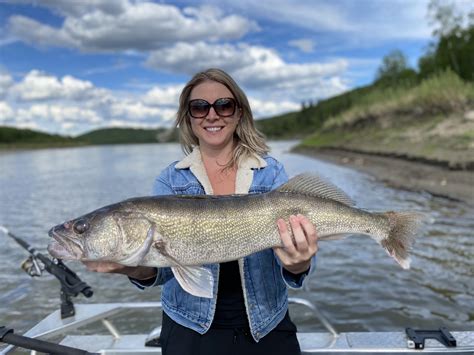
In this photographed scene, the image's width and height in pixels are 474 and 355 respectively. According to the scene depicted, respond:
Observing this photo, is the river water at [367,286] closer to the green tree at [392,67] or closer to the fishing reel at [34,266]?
the fishing reel at [34,266]

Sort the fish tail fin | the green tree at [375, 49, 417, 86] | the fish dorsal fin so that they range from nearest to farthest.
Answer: the fish dorsal fin, the fish tail fin, the green tree at [375, 49, 417, 86]

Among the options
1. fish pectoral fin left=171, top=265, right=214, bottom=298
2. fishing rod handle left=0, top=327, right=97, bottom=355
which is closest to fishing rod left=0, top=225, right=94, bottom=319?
fishing rod handle left=0, top=327, right=97, bottom=355

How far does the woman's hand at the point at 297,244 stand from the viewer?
3.03 m

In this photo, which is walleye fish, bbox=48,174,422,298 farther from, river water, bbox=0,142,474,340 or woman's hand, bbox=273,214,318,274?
river water, bbox=0,142,474,340

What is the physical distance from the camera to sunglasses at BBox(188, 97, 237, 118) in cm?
351

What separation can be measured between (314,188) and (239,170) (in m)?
0.59

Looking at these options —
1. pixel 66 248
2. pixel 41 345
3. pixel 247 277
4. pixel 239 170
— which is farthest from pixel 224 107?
pixel 41 345

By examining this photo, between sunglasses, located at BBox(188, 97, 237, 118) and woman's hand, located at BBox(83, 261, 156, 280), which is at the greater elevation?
sunglasses, located at BBox(188, 97, 237, 118)

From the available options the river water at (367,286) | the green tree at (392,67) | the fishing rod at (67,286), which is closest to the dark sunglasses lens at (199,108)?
the fishing rod at (67,286)

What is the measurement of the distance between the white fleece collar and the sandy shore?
14472 mm

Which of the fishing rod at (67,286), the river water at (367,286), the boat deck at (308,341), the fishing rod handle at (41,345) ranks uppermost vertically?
the fishing rod handle at (41,345)

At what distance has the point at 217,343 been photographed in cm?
311

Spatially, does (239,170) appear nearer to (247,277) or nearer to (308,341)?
(247,277)

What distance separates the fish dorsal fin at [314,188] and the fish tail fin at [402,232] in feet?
1.23
